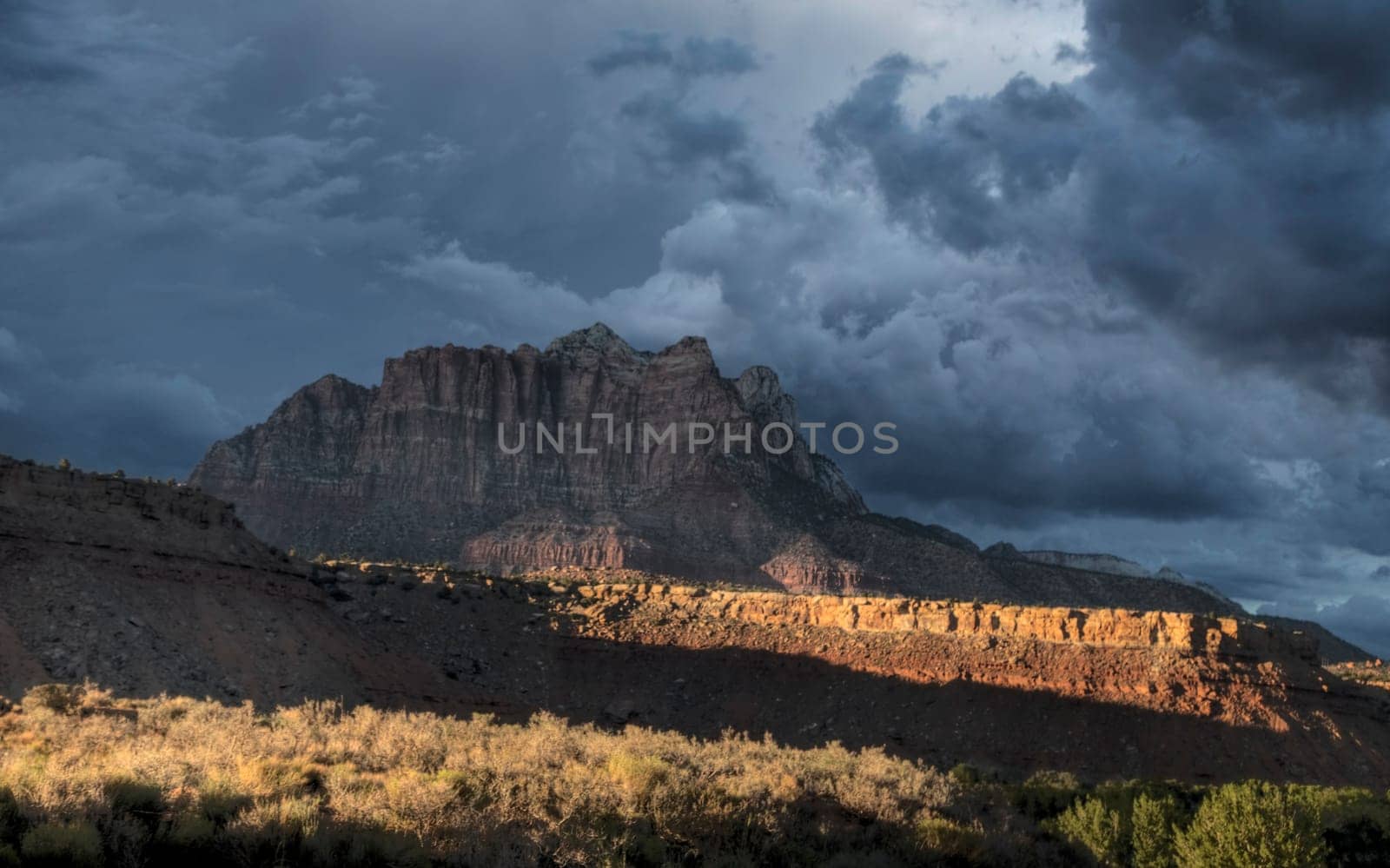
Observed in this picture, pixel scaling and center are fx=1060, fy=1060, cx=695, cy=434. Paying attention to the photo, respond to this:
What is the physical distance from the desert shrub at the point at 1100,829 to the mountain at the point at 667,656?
A: 10.7m

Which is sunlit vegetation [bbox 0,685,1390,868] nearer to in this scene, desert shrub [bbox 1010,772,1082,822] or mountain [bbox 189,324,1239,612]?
desert shrub [bbox 1010,772,1082,822]

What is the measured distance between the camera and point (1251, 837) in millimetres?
19797

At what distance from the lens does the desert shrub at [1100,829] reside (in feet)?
70.5

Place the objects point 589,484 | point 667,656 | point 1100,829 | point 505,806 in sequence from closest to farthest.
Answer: point 505,806
point 1100,829
point 667,656
point 589,484

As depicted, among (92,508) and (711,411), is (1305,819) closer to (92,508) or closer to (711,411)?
(92,508)

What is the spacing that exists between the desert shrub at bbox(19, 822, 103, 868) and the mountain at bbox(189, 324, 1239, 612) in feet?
266

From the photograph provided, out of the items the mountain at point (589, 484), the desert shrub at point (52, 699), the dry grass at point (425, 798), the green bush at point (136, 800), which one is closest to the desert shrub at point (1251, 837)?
the dry grass at point (425, 798)

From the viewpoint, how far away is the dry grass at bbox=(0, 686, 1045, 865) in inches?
431

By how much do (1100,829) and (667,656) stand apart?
85.5 feet

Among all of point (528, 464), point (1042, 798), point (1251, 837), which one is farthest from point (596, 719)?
point (528, 464)

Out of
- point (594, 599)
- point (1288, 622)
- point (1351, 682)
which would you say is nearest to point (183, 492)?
point (594, 599)

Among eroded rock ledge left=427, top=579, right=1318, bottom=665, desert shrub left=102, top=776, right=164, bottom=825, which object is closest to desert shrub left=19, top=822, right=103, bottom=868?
desert shrub left=102, top=776, right=164, bottom=825

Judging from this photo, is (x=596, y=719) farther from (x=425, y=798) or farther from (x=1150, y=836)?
(x=425, y=798)

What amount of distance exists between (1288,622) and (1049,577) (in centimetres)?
1948
